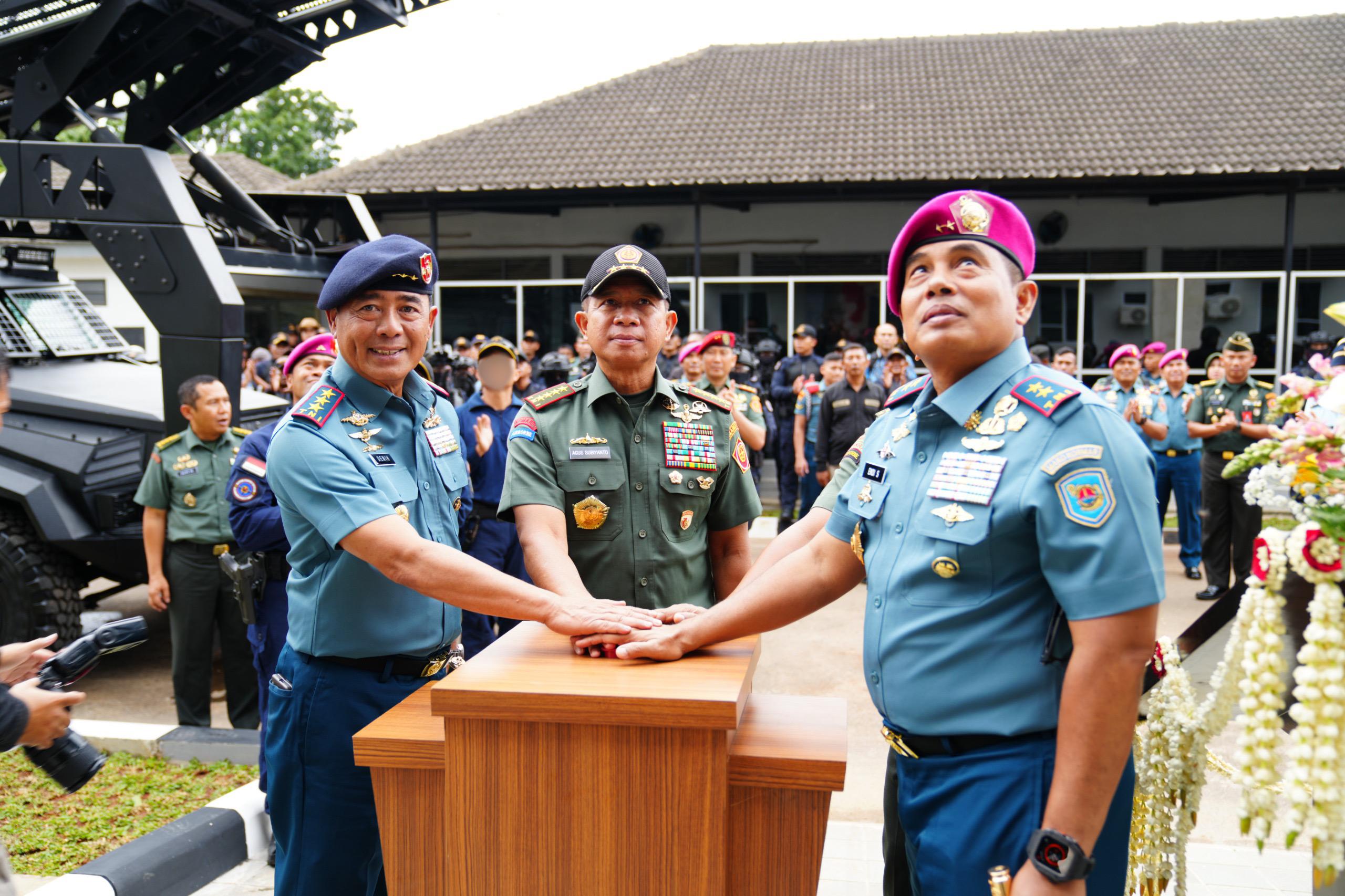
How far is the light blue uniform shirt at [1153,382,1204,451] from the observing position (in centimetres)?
841

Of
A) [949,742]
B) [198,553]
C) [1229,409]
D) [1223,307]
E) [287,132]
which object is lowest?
[198,553]

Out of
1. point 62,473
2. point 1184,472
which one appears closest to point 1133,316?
point 1184,472

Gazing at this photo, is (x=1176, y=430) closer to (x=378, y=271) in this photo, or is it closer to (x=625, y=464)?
(x=625, y=464)

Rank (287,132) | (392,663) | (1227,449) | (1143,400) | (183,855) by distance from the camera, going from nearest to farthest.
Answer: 1. (392,663)
2. (183,855)
3. (1227,449)
4. (1143,400)
5. (287,132)

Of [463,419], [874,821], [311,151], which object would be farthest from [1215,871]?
[311,151]

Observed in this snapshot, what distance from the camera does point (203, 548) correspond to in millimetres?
4922

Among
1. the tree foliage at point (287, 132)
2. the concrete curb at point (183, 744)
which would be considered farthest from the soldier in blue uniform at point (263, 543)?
the tree foliage at point (287, 132)

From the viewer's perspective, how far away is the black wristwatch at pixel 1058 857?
1.49m

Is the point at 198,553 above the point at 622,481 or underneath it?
underneath

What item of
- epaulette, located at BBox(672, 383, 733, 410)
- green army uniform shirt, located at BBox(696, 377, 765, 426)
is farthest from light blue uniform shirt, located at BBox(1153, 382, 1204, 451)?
epaulette, located at BBox(672, 383, 733, 410)

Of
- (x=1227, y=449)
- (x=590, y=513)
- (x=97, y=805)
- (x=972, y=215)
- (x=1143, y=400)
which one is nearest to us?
(x=972, y=215)

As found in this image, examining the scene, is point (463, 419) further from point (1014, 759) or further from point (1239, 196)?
point (1239, 196)

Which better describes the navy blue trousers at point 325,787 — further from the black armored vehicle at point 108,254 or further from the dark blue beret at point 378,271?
the black armored vehicle at point 108,254

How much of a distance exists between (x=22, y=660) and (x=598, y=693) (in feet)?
4.54
